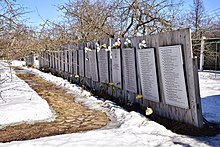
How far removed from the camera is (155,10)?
708 cm

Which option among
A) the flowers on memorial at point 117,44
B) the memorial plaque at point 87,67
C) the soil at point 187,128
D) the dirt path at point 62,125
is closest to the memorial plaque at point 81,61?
the memorial plaque at point 87,67

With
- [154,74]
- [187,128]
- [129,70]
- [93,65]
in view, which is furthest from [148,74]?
[93,65]

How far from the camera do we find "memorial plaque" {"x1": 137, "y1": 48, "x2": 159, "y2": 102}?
4273 millimetres

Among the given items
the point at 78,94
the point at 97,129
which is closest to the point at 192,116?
the point at 97,129

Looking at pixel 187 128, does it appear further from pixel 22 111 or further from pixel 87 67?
pixel 87 67

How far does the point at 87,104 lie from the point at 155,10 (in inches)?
129

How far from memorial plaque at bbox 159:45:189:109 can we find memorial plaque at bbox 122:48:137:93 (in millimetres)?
1035

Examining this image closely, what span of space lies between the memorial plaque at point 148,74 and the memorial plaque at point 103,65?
Answer: 1.78 m

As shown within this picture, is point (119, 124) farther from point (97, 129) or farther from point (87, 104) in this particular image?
point (87, 104)

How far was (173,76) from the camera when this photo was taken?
12.5ft

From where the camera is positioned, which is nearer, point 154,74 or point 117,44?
point 154,74

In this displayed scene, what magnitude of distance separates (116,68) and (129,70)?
0.64 meters

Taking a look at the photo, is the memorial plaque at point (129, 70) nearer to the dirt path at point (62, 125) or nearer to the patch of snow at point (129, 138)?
the dirt path at point (62, 125)

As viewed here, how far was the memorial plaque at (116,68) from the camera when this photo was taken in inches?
222
